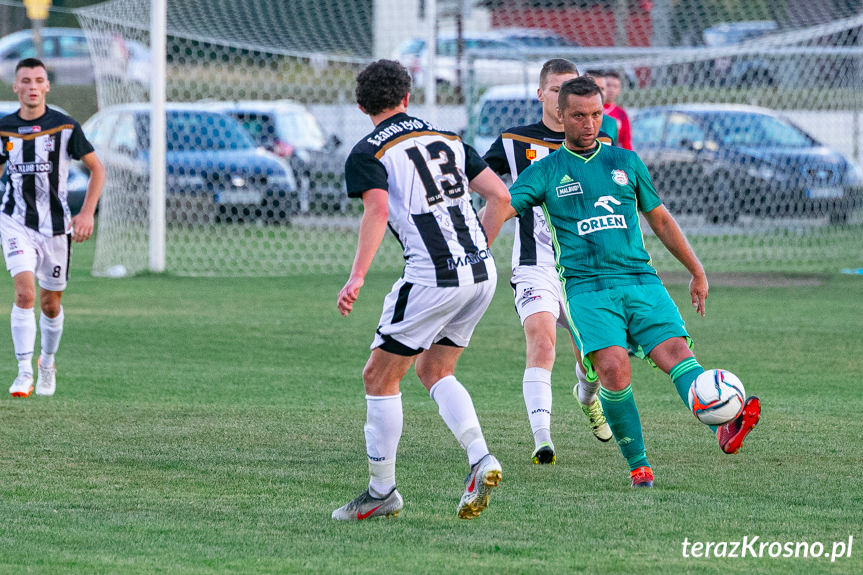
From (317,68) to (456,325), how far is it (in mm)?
14039

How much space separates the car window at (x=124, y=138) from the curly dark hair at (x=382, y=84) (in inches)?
507

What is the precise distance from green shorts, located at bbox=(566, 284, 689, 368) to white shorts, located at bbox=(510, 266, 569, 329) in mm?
907

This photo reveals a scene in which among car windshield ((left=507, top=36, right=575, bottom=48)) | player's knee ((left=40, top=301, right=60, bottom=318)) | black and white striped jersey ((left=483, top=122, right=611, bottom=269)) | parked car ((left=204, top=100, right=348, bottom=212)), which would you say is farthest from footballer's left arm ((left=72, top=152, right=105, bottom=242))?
car windshield ((left=507, top=36, right=575, bottom=48))

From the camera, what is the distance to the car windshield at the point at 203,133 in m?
18.3

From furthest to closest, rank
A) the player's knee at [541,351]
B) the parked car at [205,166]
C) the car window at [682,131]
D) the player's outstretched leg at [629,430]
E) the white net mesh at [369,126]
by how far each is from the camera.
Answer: the car window at [682,131]
the parked car at [205,166]
the white net mesh at [369,126]
the player's knee at [541,351]
the player's outstretched leg at [629,430]

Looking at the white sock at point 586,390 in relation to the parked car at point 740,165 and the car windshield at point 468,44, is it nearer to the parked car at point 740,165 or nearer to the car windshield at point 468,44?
the parked car at point 740,165

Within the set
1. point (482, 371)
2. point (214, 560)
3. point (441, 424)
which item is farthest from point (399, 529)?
point (482, 371)

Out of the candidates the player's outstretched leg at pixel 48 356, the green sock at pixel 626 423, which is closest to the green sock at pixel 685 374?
the green sock at pixel 626 423

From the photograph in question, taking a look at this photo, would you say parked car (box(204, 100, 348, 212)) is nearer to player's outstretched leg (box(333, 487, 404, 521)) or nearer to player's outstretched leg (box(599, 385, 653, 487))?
player's outstretched leg (box(599, 385, 653, 487))

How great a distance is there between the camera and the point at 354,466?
6250 mm

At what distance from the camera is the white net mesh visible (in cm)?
1700

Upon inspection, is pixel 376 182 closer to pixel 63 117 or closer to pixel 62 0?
pixel 63 117

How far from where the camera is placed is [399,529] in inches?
196

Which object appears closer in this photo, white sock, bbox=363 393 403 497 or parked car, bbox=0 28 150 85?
white sock, bbox=363 393 403 497
